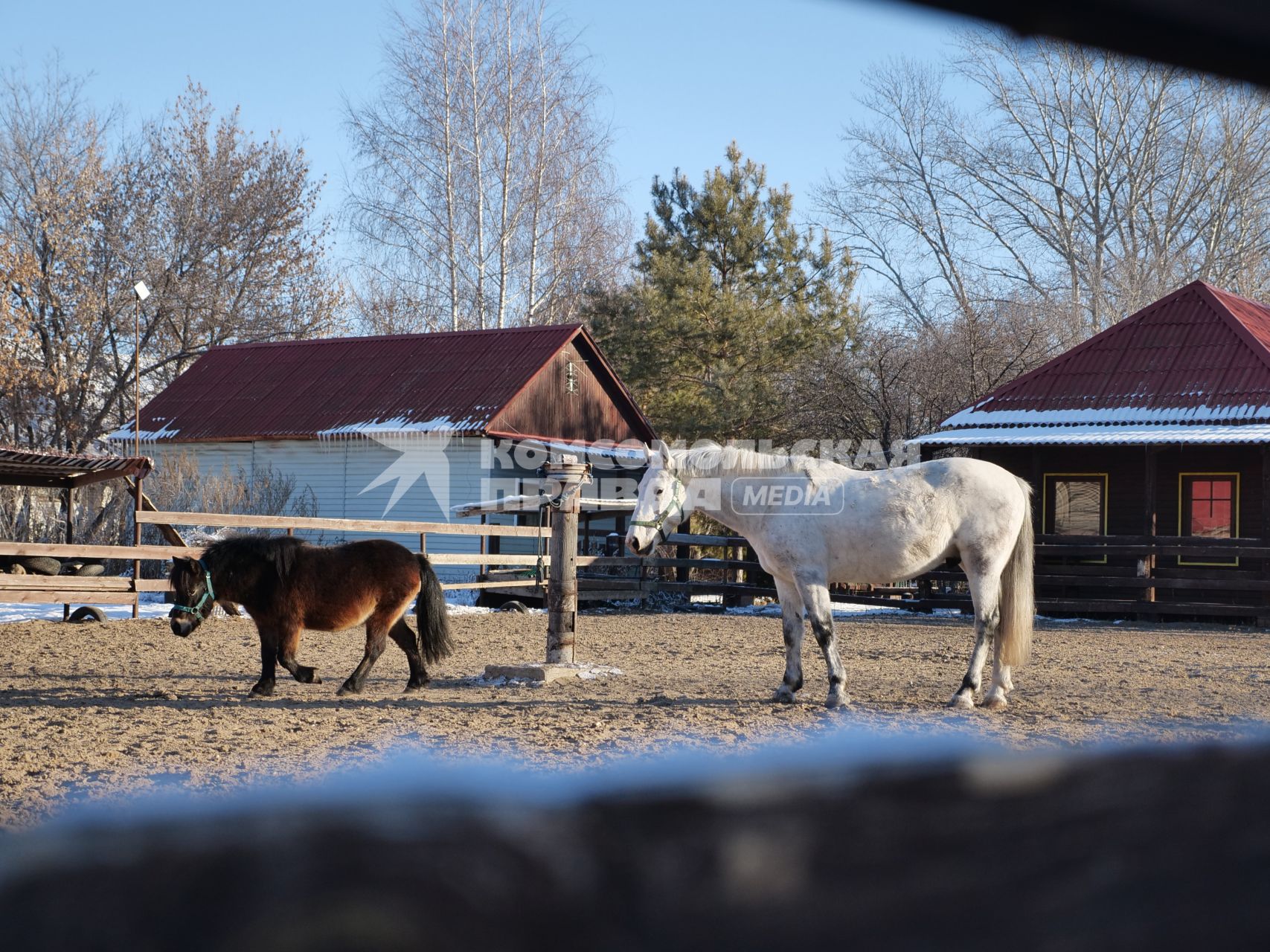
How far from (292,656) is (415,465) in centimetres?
1785

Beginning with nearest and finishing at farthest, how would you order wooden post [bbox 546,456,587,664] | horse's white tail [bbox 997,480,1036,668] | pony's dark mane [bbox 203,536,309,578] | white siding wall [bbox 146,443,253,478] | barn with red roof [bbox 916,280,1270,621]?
horse's white tail [bbox 997,480,1036,668]
pony's dark mane [bbox 203,536,309,578]
wooden post [bbox 546,456,587,664]
barn with red roof [bbox 916,280,1270,621]
white siding wall [bbox 146,443,253,478]

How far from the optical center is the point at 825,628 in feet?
24.2

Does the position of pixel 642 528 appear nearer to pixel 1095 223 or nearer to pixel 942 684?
pixel 942 684

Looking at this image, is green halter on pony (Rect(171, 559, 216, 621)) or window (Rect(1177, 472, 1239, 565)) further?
window (Rect(1177, 472, 1239, 565))

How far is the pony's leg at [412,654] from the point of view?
7992mm

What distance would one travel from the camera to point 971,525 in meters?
7.47

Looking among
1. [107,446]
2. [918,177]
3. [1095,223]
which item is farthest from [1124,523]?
[107,446]

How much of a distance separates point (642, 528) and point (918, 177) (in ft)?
74.6

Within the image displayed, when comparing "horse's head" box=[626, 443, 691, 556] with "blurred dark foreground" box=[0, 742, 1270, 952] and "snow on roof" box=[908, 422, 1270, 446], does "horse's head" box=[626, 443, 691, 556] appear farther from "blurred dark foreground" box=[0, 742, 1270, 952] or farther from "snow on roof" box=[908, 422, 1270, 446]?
"snow on roof" box=[908, 422, 1270, 446]

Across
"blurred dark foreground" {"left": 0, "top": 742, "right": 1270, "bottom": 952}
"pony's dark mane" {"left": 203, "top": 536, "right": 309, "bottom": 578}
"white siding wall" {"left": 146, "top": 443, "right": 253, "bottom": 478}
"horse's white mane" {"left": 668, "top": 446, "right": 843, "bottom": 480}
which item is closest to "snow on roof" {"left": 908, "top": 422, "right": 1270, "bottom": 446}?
"horse's white mane" {"left": 668, "top": 446, "right": 843, "bottom": 480}

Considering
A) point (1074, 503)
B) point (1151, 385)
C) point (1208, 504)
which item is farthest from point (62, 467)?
point (1208, 504)

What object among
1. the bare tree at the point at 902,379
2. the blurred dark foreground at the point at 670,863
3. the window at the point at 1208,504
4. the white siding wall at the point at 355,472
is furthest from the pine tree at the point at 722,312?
the blurred dark foreground at the point at 670,863

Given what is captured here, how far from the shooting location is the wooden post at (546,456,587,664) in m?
8.84

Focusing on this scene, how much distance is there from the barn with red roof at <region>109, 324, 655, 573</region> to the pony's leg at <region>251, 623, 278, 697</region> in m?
16.6
